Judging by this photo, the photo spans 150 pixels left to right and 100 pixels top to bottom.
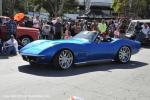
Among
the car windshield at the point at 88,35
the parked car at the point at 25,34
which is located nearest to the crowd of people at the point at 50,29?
the parked car at the point at 25,34

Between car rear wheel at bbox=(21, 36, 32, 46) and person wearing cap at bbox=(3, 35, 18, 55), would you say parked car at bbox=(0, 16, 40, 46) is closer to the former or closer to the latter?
car rear wheel at bbox=(21, 36, 32, 46)

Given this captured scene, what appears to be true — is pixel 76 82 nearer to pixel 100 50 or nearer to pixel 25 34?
pixel 100 50

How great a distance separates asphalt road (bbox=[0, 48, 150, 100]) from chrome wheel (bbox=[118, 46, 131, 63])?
0.37 m

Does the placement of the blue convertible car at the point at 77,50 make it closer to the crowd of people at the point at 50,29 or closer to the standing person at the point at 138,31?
the crowd of people at the point at 50,29

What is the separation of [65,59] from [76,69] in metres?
0.58

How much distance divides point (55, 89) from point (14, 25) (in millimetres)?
9275

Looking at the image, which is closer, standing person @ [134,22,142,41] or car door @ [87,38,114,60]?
car door @ [87,38,114,60]

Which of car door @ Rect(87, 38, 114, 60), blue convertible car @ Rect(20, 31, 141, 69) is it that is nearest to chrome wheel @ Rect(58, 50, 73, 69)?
blue convertible car @ Rect(20, 31, 141, 69)

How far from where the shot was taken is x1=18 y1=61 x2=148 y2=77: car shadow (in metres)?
10.5

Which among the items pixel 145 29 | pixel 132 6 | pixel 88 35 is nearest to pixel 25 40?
pixel 88 35

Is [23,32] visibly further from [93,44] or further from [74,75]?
[74,75]

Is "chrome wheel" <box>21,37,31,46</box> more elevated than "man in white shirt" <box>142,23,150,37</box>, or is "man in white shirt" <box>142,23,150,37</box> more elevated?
"man in white shirt" <box>142,23,150,37</box>

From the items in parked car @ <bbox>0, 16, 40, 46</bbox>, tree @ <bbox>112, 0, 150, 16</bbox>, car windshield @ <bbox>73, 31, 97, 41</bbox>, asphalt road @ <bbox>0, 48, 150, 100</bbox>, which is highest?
tree @ <bbox>112, 0, 150, 16</bbox>

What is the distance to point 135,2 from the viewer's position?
48438 millimetres
